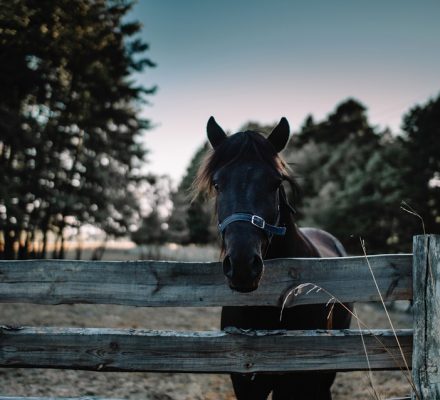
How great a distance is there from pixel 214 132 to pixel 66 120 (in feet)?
60.0

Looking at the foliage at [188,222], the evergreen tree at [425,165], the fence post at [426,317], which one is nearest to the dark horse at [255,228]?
the fence post at [426,317]

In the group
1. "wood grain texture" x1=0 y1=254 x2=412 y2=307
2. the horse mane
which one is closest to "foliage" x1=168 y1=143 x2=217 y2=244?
the horse mane

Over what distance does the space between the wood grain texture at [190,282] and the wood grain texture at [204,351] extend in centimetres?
20

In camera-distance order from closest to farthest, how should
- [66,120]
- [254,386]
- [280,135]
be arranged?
[254,386]
[280,135]
[66,120]

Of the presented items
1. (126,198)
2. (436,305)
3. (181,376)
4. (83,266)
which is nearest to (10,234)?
(126,198)

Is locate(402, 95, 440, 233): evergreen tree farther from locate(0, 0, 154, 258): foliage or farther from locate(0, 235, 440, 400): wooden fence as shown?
locate(0, 235, 440, 400): wooden fence

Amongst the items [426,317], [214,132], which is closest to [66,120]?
[214,132]

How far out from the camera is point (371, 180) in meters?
25.5

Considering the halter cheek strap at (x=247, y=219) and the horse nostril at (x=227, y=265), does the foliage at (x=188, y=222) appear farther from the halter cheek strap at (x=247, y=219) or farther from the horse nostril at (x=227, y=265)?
the horse nostril at (x=227, y=265)

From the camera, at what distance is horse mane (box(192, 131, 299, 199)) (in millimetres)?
2580

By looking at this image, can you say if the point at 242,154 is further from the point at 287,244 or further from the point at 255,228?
the point at 287,244

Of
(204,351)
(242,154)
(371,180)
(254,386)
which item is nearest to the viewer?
(204,351)

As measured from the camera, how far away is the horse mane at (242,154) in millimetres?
2580

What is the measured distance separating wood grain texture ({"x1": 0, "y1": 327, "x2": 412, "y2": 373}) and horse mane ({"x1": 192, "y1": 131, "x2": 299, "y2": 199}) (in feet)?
3.57
